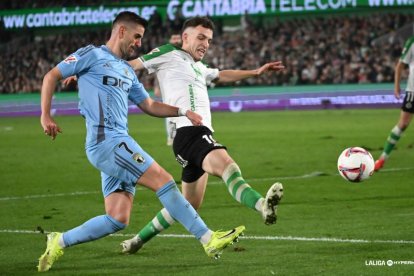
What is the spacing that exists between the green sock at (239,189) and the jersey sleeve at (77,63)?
5.18 ft

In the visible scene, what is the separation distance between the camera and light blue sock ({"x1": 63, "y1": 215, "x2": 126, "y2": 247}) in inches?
296

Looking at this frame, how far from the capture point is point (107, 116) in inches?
290

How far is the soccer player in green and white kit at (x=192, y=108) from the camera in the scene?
8.13 metres

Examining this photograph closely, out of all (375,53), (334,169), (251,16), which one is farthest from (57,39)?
(334,169)

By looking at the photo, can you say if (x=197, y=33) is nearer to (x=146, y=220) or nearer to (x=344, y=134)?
(x=146, y=220)

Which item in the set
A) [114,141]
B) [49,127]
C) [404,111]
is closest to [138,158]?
[114,141]

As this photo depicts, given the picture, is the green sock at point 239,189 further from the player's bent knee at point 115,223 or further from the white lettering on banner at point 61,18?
the white lettering on banner at point 61,18

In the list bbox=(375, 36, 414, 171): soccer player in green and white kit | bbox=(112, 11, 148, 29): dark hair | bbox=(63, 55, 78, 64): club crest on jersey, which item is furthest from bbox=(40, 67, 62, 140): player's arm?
bbox=(375, 36, 414, 171): soccer player in green and white kit

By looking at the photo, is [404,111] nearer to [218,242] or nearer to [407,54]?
[407,54]

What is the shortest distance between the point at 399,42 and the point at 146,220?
110 ft

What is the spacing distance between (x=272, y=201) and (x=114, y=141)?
1386 millimetres

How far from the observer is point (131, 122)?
31.4 meters

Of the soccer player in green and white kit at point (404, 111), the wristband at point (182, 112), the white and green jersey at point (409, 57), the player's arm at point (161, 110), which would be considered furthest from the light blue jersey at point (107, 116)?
the white and green jersey at point (409, 57)

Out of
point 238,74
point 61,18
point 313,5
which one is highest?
point 238,74
